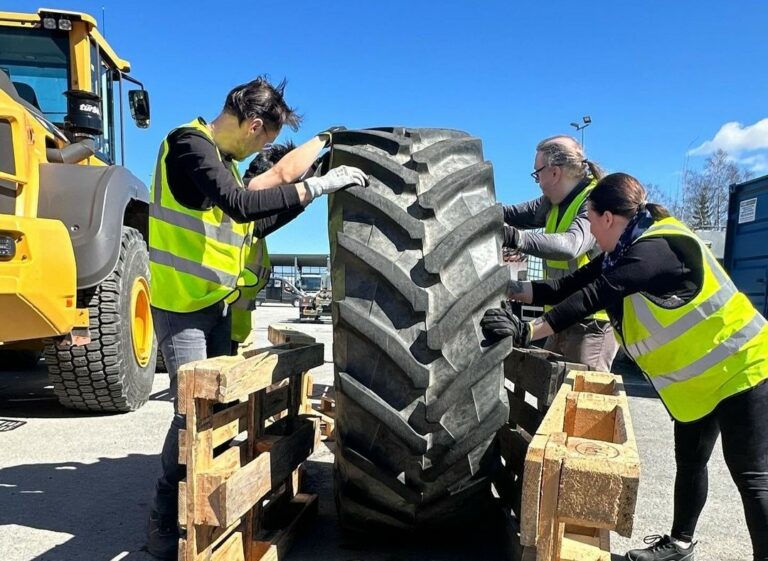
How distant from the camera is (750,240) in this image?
24.6ft

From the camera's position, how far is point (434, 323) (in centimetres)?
194

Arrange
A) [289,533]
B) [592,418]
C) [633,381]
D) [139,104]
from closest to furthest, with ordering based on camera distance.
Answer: [592,418] < [289,533] < [139,104] < [633,381]

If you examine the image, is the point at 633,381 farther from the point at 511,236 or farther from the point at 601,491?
the point at 601,491

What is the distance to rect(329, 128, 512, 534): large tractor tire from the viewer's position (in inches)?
76.0

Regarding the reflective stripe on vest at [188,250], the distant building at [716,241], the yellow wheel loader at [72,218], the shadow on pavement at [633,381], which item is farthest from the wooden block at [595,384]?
the distant building at [716,241]

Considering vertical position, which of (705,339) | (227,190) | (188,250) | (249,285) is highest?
(227,190)

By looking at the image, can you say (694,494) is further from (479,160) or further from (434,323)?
(479,160)

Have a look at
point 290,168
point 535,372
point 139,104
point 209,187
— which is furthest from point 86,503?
point 139,104

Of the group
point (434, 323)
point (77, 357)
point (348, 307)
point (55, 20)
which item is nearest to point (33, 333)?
Answer: point (77, 357)

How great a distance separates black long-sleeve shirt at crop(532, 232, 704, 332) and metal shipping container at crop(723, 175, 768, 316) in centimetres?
579

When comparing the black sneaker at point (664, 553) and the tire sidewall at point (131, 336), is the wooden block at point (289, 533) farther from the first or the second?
the tire sidewall at point (131, 336)

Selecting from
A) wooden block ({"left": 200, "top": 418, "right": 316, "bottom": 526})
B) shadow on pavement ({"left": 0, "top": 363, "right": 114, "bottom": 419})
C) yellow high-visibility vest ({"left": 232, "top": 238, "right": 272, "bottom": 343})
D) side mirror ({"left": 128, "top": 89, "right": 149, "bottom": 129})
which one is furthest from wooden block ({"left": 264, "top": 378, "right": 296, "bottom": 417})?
side mirror ({"left": 128, "top": 89, "right": 149, "bottom": 129})

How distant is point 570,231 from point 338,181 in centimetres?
129

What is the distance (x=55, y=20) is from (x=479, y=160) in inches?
165
